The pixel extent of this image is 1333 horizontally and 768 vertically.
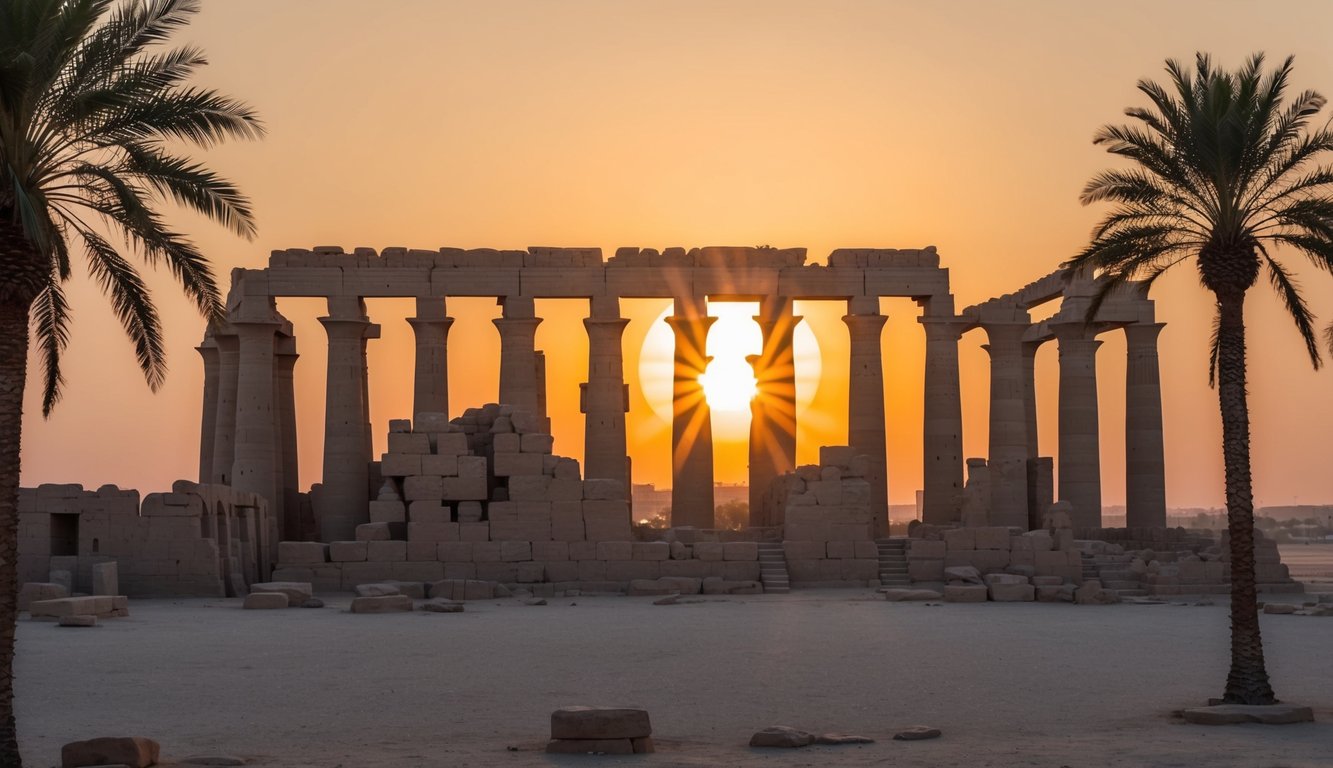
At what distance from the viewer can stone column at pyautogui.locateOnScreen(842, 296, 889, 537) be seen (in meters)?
47.4

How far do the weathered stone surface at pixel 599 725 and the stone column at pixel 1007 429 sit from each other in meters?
32.6

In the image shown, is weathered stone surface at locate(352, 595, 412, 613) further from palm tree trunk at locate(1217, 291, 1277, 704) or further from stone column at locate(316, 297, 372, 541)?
palm tree trunk at locate(1217, 291, 1277, 704)

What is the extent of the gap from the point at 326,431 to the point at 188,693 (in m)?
27.3

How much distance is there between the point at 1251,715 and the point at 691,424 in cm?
3106

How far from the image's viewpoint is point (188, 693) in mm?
20156

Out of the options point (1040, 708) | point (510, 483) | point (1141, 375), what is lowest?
point (1040, 708)

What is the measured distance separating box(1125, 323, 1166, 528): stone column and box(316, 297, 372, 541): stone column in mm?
22359

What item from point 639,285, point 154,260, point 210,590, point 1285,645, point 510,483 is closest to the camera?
point 154,260

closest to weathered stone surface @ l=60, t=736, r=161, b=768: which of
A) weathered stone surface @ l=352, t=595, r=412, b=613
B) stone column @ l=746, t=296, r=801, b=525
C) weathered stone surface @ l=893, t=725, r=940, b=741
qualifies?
weathered stone surface @ l=893, t=725, r=940, b=741

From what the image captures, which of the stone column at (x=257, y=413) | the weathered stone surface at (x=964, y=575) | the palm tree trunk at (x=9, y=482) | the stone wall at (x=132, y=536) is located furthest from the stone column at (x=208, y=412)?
the palm tree trunk at (x=9, y=482)

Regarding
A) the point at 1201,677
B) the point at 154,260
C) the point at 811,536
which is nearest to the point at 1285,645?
the point at 1201,677

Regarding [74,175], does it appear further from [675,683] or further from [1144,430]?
[1144,430]

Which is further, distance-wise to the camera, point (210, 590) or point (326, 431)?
point (326, 431)

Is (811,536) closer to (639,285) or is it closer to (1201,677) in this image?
(639,285)
